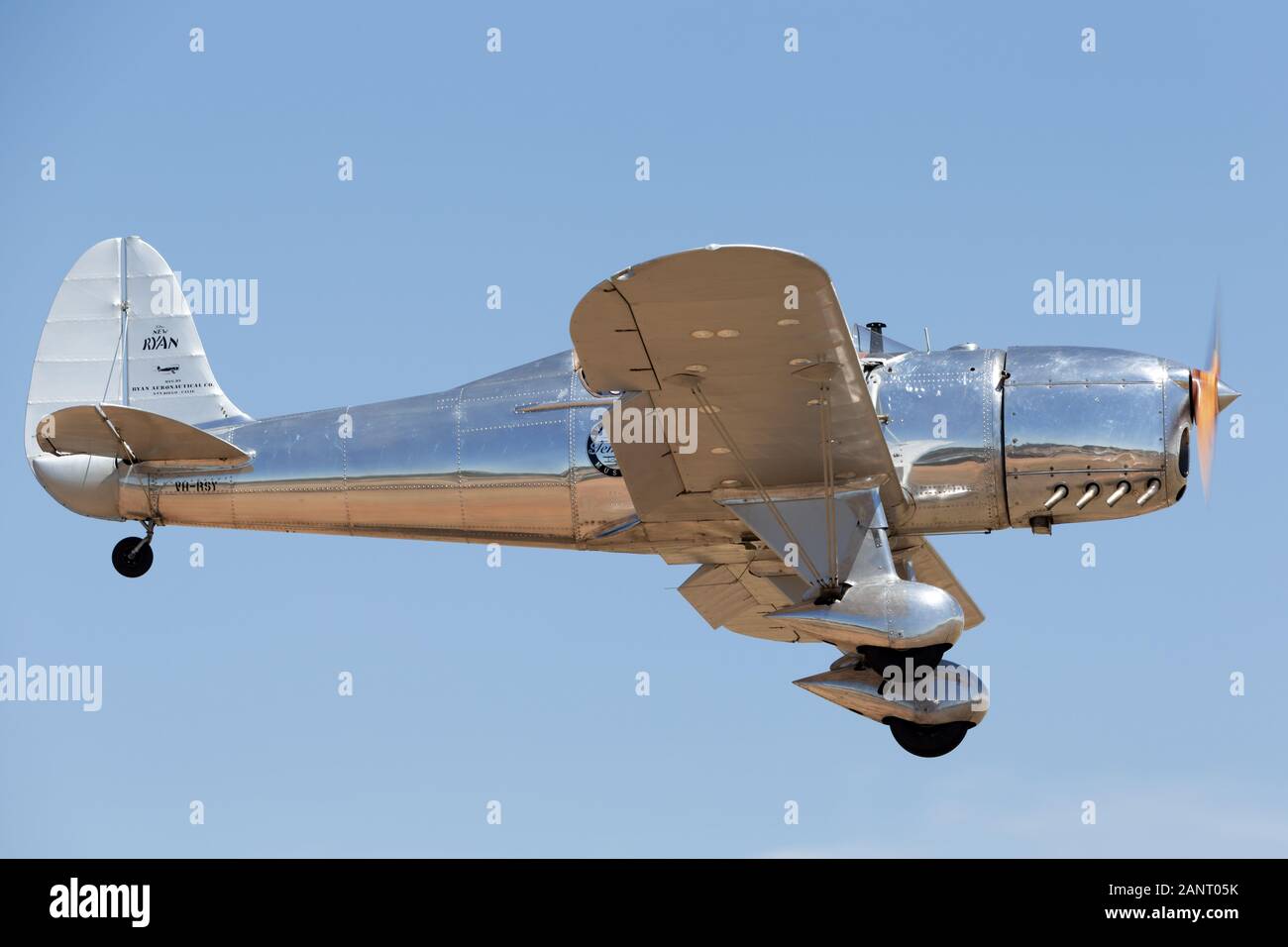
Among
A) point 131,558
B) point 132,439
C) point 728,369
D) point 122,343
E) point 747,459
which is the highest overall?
point 122,343

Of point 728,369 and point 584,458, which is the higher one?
point 728,369

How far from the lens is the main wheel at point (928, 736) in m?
13.2

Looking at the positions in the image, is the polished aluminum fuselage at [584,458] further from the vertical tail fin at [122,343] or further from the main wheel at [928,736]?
the main wheel at [928,736]

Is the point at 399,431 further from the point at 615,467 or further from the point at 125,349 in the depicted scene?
the point at 125,349

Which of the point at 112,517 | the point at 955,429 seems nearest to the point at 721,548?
the point at 955,429

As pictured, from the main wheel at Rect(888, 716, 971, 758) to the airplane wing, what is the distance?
155 cm

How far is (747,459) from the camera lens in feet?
43.5

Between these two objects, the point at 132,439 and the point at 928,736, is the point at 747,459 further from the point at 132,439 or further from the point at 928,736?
the point at 132,439

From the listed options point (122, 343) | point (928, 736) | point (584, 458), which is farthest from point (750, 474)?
point (122, 343)

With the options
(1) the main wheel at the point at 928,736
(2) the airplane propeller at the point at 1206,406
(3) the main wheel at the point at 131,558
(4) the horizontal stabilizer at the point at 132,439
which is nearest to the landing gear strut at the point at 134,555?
(3) the main wheel at the point at 131,558

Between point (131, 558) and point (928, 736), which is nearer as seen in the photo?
point (928, 736)

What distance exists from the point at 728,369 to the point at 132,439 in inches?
205

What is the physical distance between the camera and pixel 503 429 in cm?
1408

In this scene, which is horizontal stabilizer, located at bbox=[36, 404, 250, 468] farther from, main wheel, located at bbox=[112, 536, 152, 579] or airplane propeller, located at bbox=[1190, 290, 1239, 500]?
airplane propeller, located at bbox=[1190, 290, 1239, 500]
